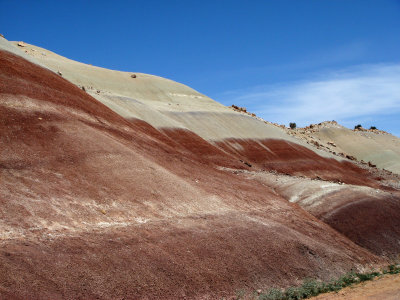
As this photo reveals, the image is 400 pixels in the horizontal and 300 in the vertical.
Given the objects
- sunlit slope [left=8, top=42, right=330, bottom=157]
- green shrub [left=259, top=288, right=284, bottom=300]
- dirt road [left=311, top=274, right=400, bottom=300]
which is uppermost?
sunlit slope [left=8, top=42, right=330, bottom=157]

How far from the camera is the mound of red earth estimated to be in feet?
40.1

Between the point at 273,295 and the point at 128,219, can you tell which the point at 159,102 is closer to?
the point at 128,219

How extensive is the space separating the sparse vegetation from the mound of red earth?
53 centimetres

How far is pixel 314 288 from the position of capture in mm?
15883

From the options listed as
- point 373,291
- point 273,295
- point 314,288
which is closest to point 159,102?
point 314,288

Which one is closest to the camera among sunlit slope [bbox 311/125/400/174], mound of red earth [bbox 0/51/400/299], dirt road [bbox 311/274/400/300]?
mound of red earth [bbox 0/51/400/299]

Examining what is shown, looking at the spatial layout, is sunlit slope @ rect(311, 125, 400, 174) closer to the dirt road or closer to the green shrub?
the dirt road

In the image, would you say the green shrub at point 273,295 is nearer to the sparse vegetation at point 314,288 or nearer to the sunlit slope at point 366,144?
the sparse vegetation at point 314,288

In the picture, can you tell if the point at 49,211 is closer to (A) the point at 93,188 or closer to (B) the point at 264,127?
(A) the point at 93,188

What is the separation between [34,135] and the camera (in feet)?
62.7

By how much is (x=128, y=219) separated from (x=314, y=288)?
7443 millimetres

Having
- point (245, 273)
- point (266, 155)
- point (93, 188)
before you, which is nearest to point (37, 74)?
point (93, 188)

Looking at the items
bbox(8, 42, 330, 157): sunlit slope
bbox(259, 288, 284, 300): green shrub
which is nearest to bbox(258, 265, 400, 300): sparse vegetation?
bbox(259, 288, 284, 300): green shrub

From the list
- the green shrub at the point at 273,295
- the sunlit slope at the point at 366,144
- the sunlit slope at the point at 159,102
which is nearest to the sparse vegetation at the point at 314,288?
the green shrub at the point at 273,295
